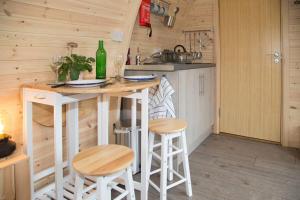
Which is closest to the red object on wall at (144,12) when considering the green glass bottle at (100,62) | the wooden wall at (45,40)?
the wooden wall at (45,40)

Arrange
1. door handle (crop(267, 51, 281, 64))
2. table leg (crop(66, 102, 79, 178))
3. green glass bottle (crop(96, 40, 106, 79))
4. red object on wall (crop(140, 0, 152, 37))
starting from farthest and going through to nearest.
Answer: door handle (crop(267, 51, 281, 64))
red object on wall (crop(140, 0, 152, 37))
table leg (crop(66, 102, 79, 178))
green glass bottle (crop(96, 40, 106, 79))

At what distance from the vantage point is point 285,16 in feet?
10.1

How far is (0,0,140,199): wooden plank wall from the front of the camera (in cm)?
161

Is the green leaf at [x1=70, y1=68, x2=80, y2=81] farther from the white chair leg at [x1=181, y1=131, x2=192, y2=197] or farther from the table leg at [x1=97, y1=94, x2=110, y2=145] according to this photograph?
the white chair leg at [x1=181, y1=131, x2=192, y2=197]

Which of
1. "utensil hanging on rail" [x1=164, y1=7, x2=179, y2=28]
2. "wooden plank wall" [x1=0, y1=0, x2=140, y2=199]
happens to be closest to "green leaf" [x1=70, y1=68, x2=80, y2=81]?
"wooden plank wall" [x1=0, y1=0, x2=140, y2=199]

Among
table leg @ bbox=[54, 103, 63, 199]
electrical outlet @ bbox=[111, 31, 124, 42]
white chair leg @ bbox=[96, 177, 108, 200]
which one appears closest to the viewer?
white chair leg @ bbox=[96, 177, 108, 200]

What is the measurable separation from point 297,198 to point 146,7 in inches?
91.8

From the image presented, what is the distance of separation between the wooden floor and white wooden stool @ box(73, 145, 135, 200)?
764 mm

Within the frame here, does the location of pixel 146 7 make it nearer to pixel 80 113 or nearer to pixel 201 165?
pixel 80 113

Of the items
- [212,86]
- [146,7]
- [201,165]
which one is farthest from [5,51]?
[212,86]

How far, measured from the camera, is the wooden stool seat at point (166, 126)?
1986mm

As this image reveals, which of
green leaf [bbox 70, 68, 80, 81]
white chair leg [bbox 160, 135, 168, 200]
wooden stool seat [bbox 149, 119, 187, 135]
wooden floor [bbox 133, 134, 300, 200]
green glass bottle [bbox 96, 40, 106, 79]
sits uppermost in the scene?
green glass bottle [bbox 96, 40, 106, 79]

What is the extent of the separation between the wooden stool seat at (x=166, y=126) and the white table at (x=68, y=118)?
0.54ft

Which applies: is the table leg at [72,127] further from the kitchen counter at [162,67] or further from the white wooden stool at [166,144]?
the kitchen counter at [162,67]
